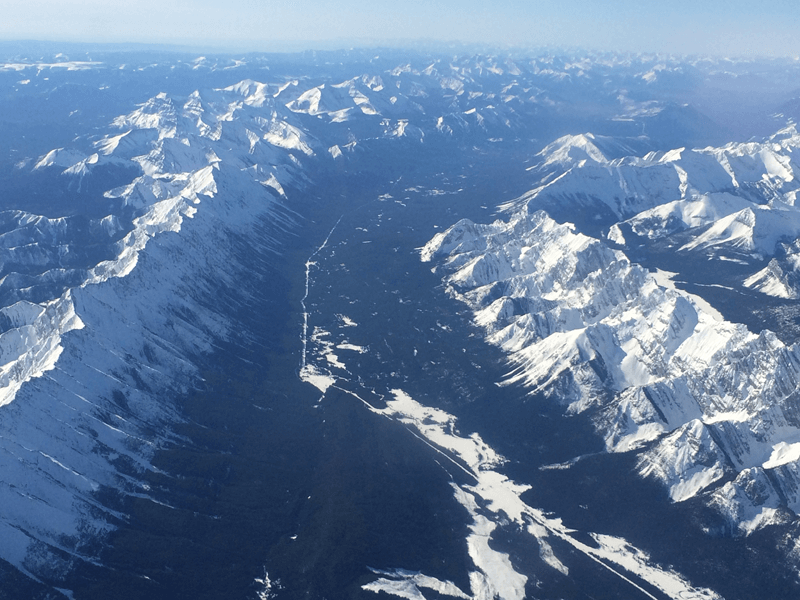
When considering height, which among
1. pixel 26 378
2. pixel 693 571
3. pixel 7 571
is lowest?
pixel 693 571

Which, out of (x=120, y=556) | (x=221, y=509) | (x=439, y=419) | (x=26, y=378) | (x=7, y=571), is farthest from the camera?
(x=439, y=419)

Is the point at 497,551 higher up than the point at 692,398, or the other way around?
the point at 692,398

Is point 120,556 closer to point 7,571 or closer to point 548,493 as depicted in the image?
point 7,571

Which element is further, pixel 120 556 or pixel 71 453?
pixel 71 453

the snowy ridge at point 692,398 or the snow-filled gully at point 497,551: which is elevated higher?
the snowy ridge at point 692,398

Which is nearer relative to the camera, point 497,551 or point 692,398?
point 497,551

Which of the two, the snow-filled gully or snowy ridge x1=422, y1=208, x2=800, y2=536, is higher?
snowy ridge x1=422, y1=208, x2=800, y2=536

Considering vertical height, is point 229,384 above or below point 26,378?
below

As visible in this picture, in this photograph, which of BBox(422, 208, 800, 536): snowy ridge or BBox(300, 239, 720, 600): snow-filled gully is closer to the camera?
BBox(300, 239, 720, 600): snow-filled gully

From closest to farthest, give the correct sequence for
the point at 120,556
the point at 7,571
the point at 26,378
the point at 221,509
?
the point at 7,571, the point at 120,556, the point at 221,509, the point at 26,378

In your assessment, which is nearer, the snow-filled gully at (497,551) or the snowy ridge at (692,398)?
the snow-filled gully at (497,551)

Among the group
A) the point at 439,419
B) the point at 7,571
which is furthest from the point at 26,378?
the point at 439,419
